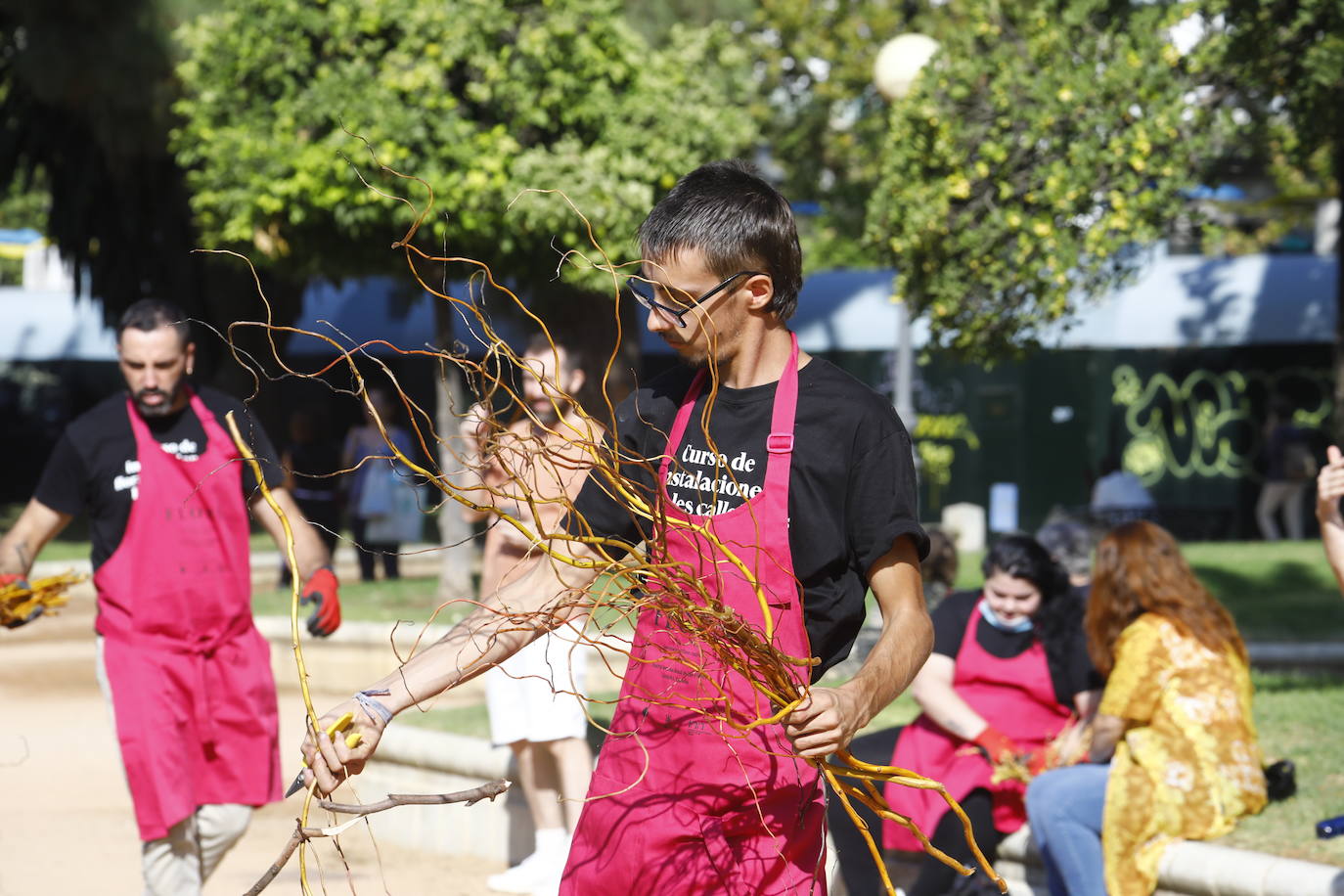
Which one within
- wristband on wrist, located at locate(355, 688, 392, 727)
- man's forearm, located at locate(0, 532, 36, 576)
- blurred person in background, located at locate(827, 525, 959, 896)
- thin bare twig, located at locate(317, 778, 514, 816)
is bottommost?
blurred person in background, located at locate(827, 525, 959, 896)

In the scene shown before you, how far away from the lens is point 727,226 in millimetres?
2488

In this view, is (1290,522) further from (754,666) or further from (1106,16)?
(754,666)

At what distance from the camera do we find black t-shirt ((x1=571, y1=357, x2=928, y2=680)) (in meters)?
2.48

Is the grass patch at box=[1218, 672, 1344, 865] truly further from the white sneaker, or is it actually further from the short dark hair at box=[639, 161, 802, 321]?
the short dark hair at box=[639, 161, 802, 321]

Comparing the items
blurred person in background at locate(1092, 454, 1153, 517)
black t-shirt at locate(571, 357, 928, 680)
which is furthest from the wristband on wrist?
blurred person in background at locate(1092, 454, 1153, 517)

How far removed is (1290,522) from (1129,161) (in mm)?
11905

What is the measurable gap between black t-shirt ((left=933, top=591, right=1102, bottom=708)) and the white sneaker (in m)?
1.55

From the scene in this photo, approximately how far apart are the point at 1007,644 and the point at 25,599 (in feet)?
10.0

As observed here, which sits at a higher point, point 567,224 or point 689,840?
point 567,224

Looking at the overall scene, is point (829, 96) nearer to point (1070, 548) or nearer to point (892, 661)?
point (1070, 548)

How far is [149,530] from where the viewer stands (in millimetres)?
4480

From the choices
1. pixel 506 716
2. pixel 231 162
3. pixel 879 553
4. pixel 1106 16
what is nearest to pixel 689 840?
pixel 879 553

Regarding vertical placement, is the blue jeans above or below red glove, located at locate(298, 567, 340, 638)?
below

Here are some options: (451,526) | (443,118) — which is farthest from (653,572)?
(451,526)
